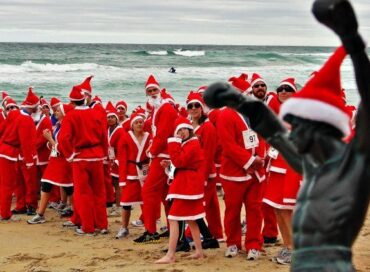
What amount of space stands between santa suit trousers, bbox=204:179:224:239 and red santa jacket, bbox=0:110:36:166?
3068 millimetres

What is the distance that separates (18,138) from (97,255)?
2792 mm

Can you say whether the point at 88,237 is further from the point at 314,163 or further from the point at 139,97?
the point at 139,97

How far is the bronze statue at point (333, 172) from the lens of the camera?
9.05 ft

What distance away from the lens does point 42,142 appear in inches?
439

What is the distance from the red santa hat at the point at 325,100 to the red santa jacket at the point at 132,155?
20.2 ft

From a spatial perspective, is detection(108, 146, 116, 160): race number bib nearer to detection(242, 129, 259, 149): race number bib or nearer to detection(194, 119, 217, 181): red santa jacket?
detection(194, 119, 217, 181): red santa jacket

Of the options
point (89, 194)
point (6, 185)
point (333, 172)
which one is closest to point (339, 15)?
point (333, 172)

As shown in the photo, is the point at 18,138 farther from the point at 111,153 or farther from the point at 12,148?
the point at 111,153

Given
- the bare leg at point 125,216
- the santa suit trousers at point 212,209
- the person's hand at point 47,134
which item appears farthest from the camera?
the person's hand at point 47,134

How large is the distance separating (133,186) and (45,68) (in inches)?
1558

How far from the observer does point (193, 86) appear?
38062 millimetres

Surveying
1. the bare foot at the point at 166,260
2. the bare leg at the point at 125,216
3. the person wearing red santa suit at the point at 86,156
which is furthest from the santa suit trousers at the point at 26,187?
the bare foot at the point at 166,260

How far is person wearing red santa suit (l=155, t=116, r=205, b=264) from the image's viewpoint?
7741 mm

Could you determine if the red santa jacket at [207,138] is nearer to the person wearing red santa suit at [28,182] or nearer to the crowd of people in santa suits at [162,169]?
the crowd of people in santa suits at [162,169]
